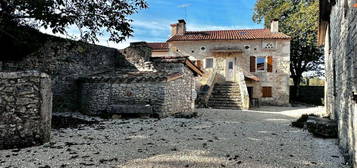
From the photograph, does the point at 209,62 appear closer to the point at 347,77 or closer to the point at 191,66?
the point at 191,66

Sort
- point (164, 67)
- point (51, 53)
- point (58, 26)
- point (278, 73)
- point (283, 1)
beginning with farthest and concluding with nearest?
1. point (283, 1)
2. point (278, 73)
3. point (164, 67)
4. point (51, 53)
5. point (58, 26)

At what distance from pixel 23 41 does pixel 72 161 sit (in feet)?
18.6

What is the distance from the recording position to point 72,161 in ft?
12.9

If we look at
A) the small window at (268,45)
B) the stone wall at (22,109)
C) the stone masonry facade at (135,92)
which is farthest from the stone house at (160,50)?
the stone wall at (22,109)

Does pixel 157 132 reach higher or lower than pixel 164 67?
lower

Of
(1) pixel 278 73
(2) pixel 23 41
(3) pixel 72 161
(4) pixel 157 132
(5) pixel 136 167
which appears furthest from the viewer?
(1) pixel 278 73

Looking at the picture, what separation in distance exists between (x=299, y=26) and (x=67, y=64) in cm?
1771

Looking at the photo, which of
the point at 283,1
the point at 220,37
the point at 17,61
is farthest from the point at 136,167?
the point at 283,1

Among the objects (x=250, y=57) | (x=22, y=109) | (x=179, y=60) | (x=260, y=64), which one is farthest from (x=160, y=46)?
(x=22, y=109)

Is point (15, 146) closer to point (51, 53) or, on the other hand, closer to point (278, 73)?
point (51, 53)

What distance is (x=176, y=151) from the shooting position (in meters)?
4.61

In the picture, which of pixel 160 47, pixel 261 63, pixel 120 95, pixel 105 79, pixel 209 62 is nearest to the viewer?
pixel 120 95

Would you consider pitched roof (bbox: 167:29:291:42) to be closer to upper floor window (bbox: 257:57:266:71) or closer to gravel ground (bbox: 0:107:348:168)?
upper floor window (bbox: 257:57:266:71)

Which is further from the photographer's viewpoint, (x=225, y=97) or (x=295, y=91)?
(x=295, y=91)
